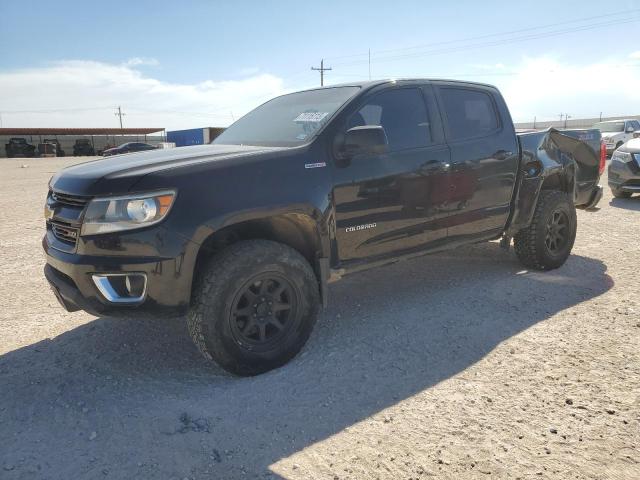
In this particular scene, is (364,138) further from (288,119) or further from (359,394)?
(359,394)

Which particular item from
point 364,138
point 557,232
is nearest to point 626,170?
point 557,232

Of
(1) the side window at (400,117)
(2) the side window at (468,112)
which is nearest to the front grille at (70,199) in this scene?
(1) the side window at (400,117)

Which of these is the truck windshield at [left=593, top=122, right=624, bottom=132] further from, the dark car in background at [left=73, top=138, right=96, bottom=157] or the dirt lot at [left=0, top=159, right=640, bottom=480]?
the dark car in background at [left=73, top=138, right=96, bottom=157]

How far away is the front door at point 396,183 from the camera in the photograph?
138 inches

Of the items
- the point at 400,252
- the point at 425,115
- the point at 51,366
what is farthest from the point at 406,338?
the point at 51,366

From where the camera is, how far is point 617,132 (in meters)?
20.7

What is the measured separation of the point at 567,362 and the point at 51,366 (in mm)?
3365

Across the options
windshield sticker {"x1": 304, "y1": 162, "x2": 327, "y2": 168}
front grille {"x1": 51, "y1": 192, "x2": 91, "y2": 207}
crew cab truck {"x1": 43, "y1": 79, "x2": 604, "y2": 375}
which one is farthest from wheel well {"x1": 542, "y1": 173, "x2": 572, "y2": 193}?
front grille {"x1": 51, "y1": 192, "x2": 91, "y2": 207}

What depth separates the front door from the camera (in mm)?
3502

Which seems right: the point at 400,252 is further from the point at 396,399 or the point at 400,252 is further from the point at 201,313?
the point at 201,313

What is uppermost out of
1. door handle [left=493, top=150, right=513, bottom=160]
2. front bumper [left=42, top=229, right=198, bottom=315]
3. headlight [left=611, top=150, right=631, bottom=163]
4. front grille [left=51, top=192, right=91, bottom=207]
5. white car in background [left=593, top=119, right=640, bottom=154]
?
white car in background [left=593, top=119, right=640, bottom=154]

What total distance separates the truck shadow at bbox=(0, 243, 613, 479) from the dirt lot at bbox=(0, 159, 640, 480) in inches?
0.5

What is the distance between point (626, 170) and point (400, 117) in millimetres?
7963

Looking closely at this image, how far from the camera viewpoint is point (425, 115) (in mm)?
4066
